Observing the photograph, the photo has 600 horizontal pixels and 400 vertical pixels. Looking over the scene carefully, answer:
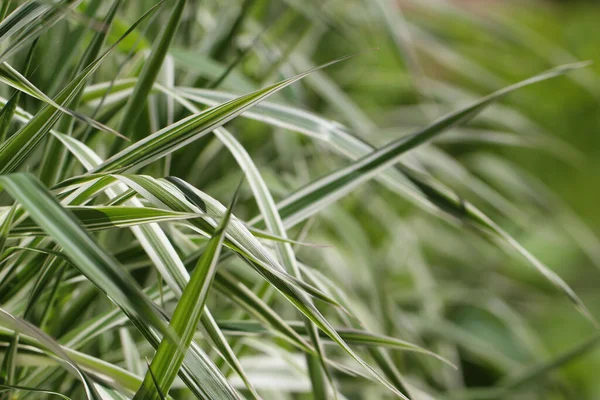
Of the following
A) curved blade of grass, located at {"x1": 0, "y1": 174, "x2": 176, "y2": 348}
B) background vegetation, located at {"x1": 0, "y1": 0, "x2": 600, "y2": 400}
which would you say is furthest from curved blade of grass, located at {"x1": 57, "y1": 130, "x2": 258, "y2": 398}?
curved blade of grass, located at {"x1": 0, "y1": 174, "x2": 176, "y2": 348}

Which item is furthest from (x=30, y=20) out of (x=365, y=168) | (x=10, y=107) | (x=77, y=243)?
(x=365, y=168)

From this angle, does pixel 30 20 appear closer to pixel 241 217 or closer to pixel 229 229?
pixel 229 229

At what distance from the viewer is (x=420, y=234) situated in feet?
5.12

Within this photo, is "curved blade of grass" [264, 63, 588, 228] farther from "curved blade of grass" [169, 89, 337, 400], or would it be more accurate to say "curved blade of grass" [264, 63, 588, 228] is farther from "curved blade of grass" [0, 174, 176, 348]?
"curved blade of grass" [0, 174, 176, 348]

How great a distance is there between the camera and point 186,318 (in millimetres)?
440

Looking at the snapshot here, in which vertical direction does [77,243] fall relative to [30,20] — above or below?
below

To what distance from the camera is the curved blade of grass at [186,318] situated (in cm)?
42

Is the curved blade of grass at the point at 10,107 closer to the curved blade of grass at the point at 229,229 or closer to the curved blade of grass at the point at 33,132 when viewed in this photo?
the curved blade of grass at the point at 33,132

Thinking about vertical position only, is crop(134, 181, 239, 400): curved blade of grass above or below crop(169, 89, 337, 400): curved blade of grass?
below

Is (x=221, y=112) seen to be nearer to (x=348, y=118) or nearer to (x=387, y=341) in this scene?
(x=387, y=341)

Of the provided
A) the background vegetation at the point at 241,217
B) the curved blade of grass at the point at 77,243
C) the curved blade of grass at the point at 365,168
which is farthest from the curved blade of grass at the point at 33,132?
the curved blade of grass at the point at 365,168

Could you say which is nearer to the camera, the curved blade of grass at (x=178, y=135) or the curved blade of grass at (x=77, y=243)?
the curved blade of grass at (x=77, y=243)

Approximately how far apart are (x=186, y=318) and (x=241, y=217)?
1.89ft

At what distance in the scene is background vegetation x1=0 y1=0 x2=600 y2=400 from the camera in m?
0.47
